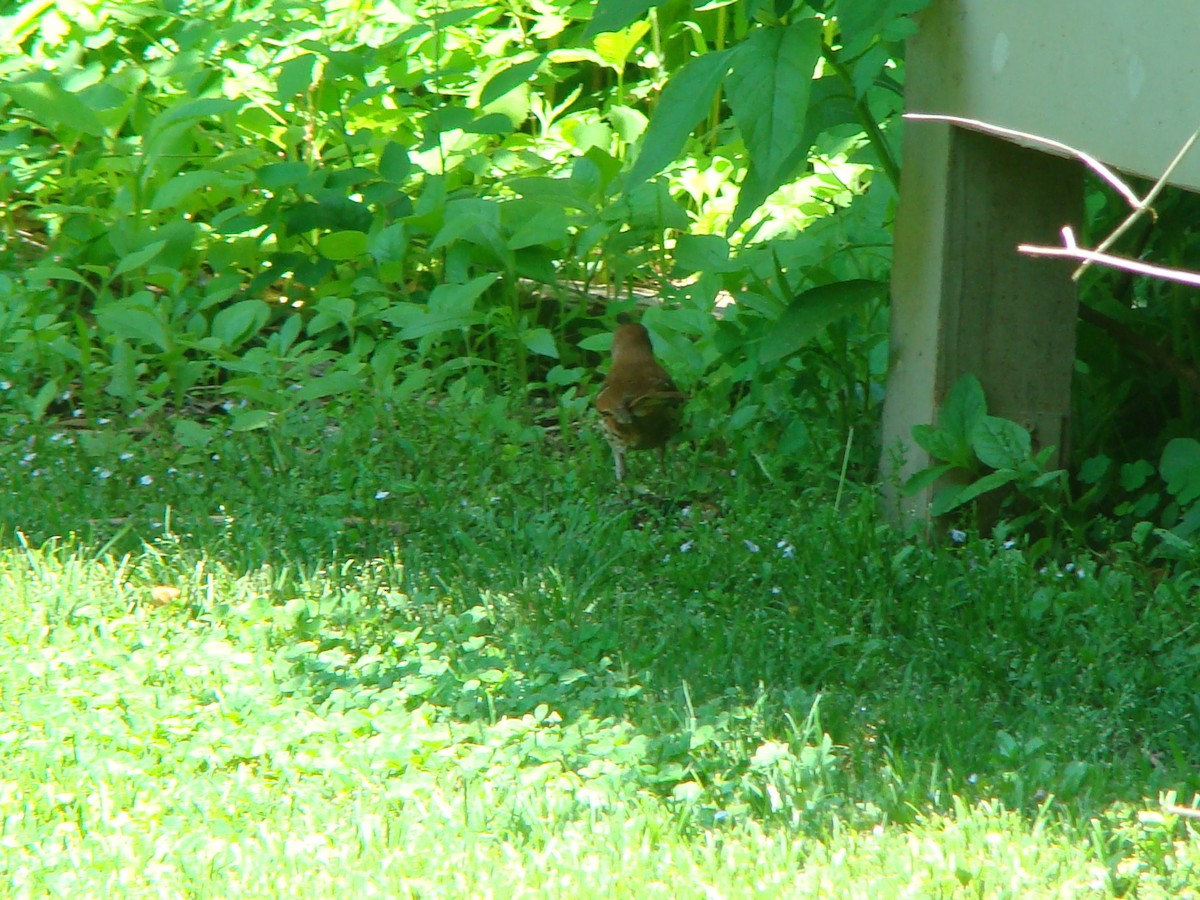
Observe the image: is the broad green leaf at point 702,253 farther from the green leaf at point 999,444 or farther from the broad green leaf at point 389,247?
the green leaf at point 999,444

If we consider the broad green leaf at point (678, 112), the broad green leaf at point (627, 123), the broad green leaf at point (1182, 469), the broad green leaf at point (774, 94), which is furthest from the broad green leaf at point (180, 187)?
the broad green leaf at point (1182, 469)

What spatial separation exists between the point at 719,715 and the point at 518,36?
5.31m

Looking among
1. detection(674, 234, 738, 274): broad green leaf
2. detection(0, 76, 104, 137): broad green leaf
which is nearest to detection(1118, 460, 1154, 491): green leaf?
detection(674, 234, 738, 274): broad green leaf

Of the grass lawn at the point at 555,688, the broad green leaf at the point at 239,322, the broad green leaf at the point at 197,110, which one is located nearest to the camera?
the grass lawn at the point at 555,688

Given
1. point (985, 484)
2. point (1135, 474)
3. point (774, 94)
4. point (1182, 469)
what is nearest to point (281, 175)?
point (774, 94)

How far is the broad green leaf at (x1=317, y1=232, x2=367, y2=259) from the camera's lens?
6754mm

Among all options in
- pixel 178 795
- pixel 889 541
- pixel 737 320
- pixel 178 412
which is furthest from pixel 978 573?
pixel 178 412

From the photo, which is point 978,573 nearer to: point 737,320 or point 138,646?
point 737,320

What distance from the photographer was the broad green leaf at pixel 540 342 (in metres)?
6.04

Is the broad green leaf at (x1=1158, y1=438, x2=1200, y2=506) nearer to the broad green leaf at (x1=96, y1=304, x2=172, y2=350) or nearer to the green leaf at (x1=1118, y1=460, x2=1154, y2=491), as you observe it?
the green leaf at (x1=1118, y1=460, x2=1154, y2=491)

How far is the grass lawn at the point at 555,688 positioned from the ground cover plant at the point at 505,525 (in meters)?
0.01

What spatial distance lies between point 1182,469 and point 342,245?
374 cm

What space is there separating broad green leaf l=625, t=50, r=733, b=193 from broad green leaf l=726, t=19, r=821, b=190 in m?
0.08

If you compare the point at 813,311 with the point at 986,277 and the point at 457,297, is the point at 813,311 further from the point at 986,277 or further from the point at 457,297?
the point at 457,297
